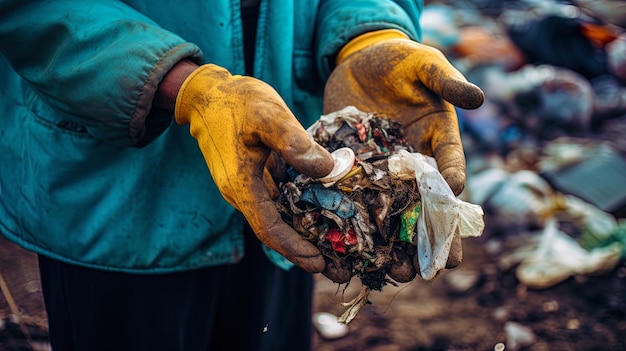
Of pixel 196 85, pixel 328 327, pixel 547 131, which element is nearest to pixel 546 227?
pixel 547 131

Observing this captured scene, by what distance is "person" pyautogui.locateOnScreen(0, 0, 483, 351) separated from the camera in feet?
4.23

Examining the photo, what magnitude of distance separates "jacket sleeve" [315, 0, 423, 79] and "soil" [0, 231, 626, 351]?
135 centimetres

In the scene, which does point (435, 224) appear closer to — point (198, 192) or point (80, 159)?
point (198, 192)

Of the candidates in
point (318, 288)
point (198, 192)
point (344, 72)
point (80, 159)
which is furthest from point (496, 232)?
point (80, 159)

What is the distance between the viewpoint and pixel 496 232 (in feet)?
11.9

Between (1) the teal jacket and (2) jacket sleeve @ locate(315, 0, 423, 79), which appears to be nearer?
(1) the teal jacket

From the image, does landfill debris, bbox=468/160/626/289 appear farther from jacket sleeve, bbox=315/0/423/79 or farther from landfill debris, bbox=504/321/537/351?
jacket sleeve, bbox=315/0/423/79

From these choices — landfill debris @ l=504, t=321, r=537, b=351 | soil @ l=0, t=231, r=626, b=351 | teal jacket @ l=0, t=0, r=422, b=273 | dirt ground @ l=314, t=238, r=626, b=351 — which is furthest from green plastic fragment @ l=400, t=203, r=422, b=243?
landfill debris @ l=504, t=321, r=537, b=351

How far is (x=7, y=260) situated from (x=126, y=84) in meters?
2.57

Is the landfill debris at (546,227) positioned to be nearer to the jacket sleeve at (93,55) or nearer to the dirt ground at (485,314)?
the dirt ground at (485,314)

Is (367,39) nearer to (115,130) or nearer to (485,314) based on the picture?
(115,130)

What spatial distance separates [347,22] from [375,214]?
2.03 ft

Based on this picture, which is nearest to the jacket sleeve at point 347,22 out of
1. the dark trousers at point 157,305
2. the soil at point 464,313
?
the dark trousers at point 157,305

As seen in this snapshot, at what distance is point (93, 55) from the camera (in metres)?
1.31
